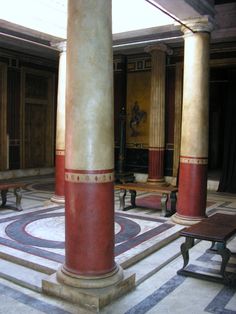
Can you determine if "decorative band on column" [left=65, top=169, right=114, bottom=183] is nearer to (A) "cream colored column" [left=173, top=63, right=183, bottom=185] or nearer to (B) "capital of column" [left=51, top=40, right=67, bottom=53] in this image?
(B) "capital of column" [left=51, top=40, right=67, bottom=53]

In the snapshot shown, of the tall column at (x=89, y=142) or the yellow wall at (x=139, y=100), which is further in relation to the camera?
the yellow wall at (x=139, y=100)

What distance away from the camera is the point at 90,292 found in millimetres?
3443

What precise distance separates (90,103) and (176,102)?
24.9 ft

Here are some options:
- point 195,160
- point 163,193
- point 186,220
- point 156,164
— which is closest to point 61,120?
point 163,193

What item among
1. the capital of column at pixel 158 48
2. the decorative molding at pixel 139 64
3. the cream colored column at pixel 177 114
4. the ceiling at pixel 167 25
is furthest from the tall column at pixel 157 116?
the ceiling at pixel 167 25

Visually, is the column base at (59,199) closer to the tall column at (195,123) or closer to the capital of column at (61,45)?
the tall column at (195,123)

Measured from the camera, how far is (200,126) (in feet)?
20.2

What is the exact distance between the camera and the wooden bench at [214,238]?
407cm

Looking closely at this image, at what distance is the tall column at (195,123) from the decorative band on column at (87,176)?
294 centimetres

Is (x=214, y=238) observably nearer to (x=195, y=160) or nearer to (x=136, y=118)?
(x=195, y=160)

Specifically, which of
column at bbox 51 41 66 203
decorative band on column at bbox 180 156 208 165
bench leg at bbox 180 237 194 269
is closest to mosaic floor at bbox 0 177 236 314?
bench leg at bbox 180 237 194 269

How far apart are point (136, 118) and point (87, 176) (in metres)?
8.27

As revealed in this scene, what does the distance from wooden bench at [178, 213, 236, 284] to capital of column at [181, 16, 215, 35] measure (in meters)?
3.03

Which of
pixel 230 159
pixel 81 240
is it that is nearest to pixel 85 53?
pixel 81 240
